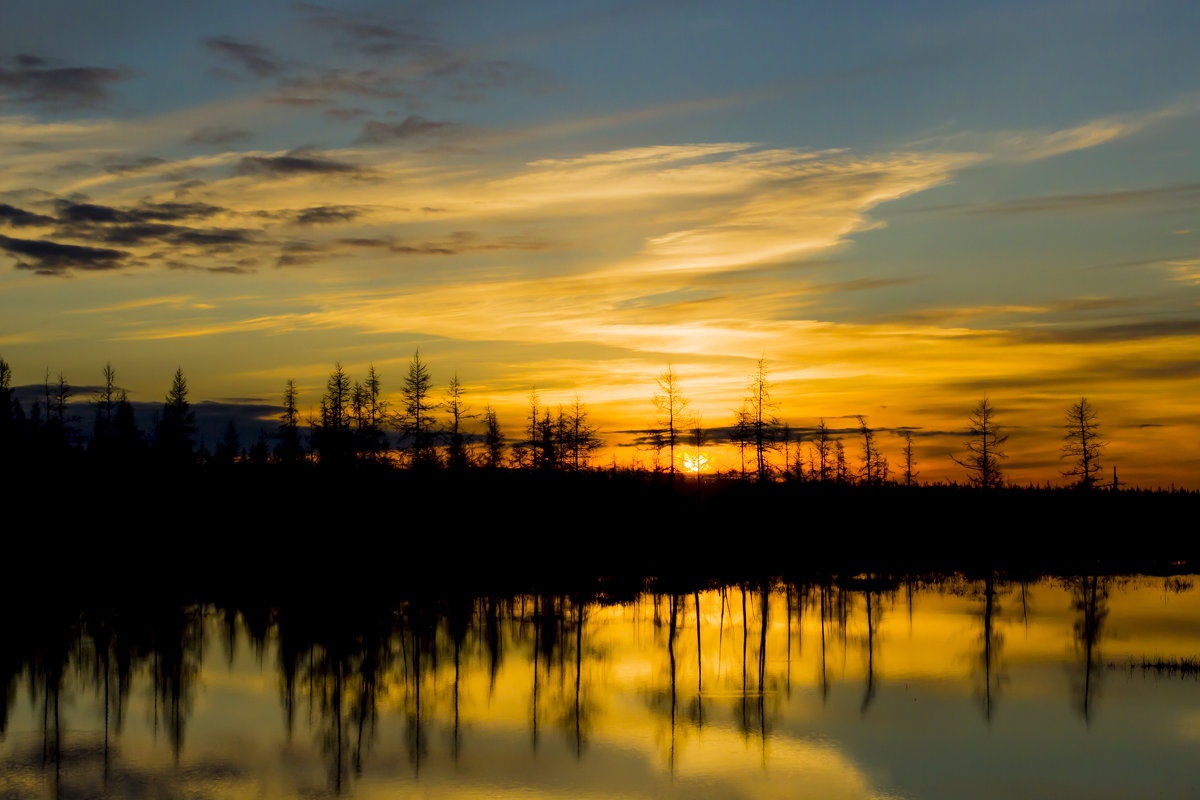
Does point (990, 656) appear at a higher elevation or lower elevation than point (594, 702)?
lower

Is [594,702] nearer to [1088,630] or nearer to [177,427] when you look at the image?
[1088,630]

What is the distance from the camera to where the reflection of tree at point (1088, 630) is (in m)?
32.2

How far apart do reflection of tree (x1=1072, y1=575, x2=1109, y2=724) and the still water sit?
19cm

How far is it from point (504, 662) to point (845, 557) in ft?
168

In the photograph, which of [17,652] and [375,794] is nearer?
[375,794]

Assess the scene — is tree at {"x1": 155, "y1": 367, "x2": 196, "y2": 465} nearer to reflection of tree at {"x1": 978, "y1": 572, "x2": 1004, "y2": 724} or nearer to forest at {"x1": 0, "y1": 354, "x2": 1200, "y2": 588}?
forest at {"x1": 0, "y1": 354, "x2": 1200, "y2": 588}

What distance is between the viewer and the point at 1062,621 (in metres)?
49.2

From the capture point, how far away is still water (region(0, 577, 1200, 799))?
22.8 m

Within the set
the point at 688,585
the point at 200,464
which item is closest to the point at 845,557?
the point at 688,585

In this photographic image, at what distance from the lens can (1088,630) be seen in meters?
46.1

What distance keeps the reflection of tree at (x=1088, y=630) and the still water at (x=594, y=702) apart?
0.19m

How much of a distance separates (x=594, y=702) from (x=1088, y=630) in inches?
1052

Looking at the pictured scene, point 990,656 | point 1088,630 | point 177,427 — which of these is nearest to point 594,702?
point 990,656

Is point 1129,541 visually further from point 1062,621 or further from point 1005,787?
point 1005,787
